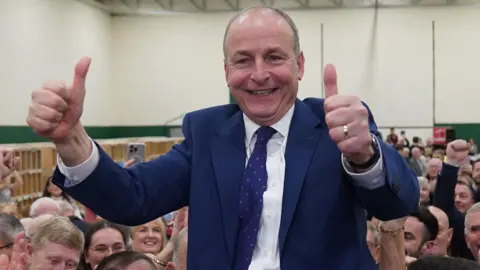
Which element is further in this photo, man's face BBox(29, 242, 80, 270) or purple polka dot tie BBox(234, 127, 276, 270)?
man's face BBox(29, 242, 80, 270)

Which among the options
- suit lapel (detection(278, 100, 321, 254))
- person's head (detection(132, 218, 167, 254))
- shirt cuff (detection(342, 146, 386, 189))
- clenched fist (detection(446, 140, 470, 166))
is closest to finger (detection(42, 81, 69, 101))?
suit lapel (detection(278, 100, 321, 254))

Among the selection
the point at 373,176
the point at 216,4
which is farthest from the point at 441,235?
the point at 216,4

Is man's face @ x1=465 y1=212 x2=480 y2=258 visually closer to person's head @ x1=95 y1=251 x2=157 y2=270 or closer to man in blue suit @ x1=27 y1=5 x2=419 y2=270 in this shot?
person's head @ x1=95 y1=251 x2=157 y2=270

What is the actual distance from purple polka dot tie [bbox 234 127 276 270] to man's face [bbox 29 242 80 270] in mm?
1976

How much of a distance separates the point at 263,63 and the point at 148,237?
10.5 ft

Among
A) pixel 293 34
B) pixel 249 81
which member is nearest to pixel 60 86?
pixel 249 81

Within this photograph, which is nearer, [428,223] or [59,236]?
[59,236]

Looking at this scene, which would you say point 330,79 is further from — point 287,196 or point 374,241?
point 374,241

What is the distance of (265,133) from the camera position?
1915mm

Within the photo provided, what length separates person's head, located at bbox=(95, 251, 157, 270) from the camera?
3301 mm

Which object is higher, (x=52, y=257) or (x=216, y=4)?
(x=216, y=4)

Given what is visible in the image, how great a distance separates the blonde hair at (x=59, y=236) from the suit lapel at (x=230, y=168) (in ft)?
6.22

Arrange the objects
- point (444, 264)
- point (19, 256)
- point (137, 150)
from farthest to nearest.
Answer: point (137, 150) → point (19, 256) → point (444, 264)

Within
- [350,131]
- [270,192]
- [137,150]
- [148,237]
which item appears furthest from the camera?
[137,150]
